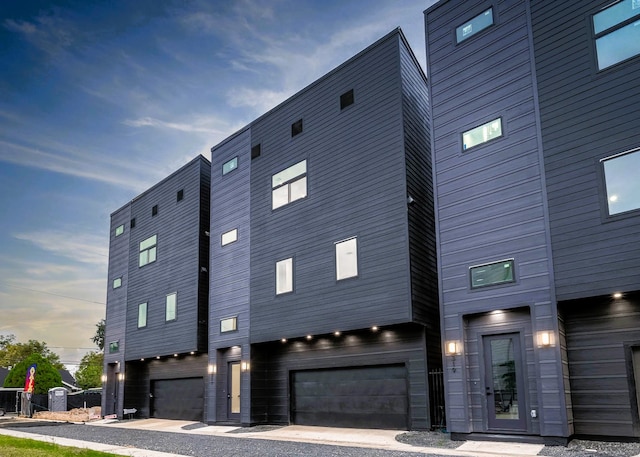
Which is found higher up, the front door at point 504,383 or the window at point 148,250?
the window at point 148,250

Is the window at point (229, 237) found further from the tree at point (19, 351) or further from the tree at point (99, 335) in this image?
the tree at point (19, 351)

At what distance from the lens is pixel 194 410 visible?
668 inches

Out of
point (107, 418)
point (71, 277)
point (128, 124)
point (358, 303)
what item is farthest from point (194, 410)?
point (71, 277)

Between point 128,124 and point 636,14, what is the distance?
18446 mm

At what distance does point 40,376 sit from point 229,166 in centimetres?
1812

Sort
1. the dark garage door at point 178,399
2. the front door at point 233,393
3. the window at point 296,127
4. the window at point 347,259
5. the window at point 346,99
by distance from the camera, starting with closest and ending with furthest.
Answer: the window at point 347,259 → the window at point 346,99 → the window at point 296,127 → the front door at point 233,393 → the dark garage door at point 178,399

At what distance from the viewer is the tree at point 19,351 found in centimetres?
5619

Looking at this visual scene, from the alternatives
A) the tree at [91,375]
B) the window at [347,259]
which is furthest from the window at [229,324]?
the tree at [91,375]

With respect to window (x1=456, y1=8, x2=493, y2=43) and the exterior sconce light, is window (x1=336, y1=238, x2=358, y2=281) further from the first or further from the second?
window (x1=456, y1=8, x2=493, y2=43)

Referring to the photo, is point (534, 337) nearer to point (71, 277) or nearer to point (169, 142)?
point (169, 142)

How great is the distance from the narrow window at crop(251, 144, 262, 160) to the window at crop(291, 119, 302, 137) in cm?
140

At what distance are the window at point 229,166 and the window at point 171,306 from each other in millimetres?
4404

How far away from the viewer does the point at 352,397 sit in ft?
40.7

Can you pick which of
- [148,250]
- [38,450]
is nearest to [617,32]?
[38,450]
